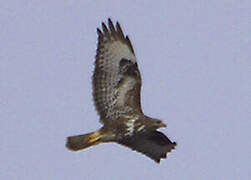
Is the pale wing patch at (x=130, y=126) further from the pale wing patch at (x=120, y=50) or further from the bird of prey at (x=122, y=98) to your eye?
the pale wing patch at (x=120, y=50)

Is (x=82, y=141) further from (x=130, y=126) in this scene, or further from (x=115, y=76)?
(x=115, y=76)

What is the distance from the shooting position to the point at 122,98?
11.3 m

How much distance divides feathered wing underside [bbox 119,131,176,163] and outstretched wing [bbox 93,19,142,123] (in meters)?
0.41

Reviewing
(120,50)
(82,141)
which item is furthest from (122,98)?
(82,141)

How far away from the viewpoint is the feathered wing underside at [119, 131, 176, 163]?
11.2 m

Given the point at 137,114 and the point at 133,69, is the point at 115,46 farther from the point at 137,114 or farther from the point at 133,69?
the point at 137,114

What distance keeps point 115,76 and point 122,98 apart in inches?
15.1

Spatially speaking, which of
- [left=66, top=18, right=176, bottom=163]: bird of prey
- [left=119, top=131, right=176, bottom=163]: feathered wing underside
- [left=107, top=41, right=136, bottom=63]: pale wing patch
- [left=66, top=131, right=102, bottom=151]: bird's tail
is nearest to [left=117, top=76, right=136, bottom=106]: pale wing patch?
[left=66, top=18, right=176, bottom=163]: bird of prey

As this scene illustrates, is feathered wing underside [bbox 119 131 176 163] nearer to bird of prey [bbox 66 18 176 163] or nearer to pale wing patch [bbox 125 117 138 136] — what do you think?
bird of prey [bbox 66 18 176 163]

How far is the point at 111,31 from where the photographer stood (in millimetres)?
11383

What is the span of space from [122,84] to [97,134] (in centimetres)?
107

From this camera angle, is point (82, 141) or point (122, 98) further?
point (122, 98)

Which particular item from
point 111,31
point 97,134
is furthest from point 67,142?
point 111,31

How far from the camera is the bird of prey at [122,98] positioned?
1093cm
